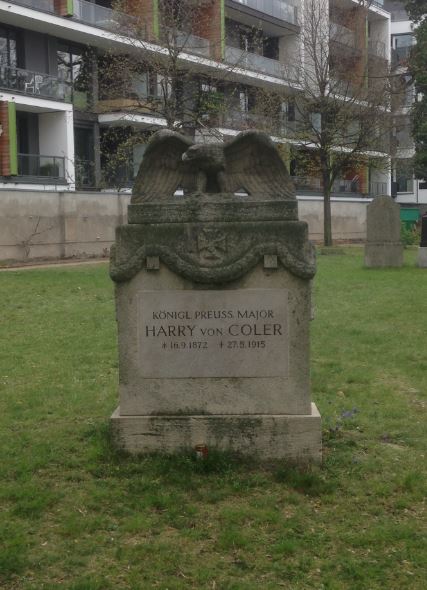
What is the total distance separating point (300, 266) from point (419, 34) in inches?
1603

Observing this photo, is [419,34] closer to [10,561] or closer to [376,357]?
[376,357]

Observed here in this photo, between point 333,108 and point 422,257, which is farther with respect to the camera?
point 333,108

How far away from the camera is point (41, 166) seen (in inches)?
1244

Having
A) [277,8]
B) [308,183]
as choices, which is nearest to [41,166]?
[308,183]

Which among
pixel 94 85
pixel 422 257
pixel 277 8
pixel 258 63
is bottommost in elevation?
pixel 422 257

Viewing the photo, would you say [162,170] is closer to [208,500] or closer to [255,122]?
[208,500]

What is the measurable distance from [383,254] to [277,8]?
26.8m

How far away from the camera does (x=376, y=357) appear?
927cm

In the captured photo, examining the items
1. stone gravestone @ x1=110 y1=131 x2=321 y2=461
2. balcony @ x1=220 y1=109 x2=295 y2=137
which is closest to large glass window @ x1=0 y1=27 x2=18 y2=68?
balcony @ x1=220 y1=109 x2=295 y2=137

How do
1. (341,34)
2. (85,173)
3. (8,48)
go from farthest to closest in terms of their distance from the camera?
(341,34) → (85,173) → (8,48)

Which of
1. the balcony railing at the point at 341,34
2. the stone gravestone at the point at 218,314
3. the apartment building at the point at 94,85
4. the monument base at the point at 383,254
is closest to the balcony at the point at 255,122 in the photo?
the apartment building at the point at 94,85

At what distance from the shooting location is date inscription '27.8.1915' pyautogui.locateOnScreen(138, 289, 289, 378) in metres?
5.46

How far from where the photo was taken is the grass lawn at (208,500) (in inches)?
158

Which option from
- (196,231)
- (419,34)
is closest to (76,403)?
(196,231)
